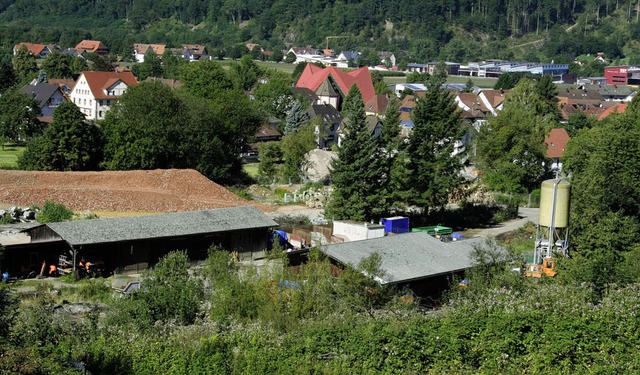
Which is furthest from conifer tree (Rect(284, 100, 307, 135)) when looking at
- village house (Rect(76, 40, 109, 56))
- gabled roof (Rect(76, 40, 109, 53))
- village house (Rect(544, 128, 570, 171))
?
gabled roof (Rect(76, 40, 109, 53))

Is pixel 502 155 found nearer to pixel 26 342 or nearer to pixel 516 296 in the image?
pixel 516 296

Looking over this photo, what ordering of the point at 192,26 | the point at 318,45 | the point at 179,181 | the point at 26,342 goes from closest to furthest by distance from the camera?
the point at 26,342
the point at 179,181
the point at 318,45
the point at 192,26

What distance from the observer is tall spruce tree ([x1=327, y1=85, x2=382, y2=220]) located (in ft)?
79.0

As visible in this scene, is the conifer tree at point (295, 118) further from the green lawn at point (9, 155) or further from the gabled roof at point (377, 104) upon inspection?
the green lawn at point (9, 155)

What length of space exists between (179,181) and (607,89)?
5093cm

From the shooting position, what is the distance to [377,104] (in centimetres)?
5481

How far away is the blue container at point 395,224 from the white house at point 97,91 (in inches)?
1147

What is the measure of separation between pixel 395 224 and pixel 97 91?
3042 cm

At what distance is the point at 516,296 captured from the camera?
49.4 feet

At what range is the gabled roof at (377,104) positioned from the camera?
178ft

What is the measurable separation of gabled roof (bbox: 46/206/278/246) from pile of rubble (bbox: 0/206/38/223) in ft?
13.2

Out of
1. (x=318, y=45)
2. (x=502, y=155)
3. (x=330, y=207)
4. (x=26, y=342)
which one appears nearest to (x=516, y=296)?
(x=26, y=342)

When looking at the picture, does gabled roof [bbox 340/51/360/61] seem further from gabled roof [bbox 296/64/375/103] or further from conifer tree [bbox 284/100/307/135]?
conifer tree [bbox 284/100/307/135]

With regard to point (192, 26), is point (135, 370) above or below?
below
